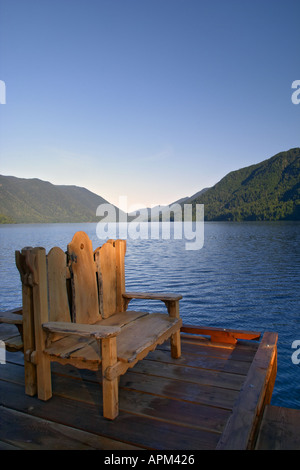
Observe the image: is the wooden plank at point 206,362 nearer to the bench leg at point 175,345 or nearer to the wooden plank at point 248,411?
the bench leg at point 175,345

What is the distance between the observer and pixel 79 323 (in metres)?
3.46

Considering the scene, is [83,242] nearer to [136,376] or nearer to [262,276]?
[136,376]

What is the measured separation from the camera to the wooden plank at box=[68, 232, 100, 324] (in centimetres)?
357

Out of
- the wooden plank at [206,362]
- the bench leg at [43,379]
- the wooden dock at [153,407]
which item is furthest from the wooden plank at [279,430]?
the bench leg at [43,379]

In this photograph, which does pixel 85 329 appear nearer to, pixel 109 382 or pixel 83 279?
pixel 109 382

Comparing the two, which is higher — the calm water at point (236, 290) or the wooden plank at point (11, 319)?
the wooden plank at point (11, 319)

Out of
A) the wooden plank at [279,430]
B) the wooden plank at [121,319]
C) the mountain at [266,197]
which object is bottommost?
the wooden plank at [279,430]

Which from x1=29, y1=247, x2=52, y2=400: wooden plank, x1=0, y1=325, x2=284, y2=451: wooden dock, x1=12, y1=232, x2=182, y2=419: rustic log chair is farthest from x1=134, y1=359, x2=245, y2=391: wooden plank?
x1=29, y1=247, x2=52, y2=400: wooden plank

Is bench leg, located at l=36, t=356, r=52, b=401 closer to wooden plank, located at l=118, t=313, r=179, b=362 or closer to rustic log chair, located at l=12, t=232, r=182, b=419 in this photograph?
rustic log chair, located at l=12, t=232, r=182, b=419

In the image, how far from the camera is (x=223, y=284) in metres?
18.2

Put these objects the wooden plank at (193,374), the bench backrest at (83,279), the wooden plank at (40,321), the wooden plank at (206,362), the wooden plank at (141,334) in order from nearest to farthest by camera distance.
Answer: the wooden plank at (141,334) < the wooden plank at (40,321) < the bench backrest at (83,279) < the wooden plank at (193,374) < the wooden plank at (206,362)

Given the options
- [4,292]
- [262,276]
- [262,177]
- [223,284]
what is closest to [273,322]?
[223,284]

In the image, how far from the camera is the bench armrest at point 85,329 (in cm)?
264

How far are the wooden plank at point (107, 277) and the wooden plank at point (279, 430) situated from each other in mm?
2199
